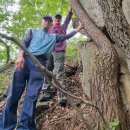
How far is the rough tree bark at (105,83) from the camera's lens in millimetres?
5355

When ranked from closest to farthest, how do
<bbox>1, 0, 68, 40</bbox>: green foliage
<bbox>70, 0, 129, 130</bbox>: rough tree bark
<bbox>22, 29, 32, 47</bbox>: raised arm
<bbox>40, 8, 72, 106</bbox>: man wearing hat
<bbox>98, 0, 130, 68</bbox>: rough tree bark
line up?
<bbox>98, 0, 130, 68</bbox>: rough tree bark, <bbox>70, 0, 129, 130</bbox>: rough tree bark, <bbox>22, 29, 32, 47</bbox>: raised arm, <bbox>40, 8, 72, 106</bbox>: man wearing hat, <bbox>1, 0, 68, 40</bbox>: green foliage

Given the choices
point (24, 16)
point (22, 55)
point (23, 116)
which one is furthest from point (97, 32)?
point (24, 16)

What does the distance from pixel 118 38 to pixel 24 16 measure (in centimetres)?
744

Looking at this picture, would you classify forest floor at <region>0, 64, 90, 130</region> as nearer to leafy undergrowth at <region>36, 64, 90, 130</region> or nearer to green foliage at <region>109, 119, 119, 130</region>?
leafy undergrowth at <region>36, 64, 90, 130</region>

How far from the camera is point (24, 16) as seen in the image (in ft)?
39.8

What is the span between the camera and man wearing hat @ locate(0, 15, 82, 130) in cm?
538

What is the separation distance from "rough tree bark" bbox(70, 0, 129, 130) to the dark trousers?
3.51 feet

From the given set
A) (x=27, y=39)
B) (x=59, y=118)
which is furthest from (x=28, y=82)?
(x=59, y=118)

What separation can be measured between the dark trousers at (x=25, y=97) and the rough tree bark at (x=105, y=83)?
3.51ft

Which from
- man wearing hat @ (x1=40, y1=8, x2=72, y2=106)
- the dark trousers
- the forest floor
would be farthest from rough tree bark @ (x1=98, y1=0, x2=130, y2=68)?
man wearing hat @ (x1=40, y1=8, x2=72, y2=106)

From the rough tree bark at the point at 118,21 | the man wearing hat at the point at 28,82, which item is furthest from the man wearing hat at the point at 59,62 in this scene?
the rough tree bark at the point at 118,21

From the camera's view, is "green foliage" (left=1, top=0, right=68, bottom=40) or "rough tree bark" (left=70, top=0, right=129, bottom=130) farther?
"green foliage" (left=1, top=0, right=68, bottom=40)

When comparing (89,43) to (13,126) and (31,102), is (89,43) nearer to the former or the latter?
(31,102)

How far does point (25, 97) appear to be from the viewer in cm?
552
